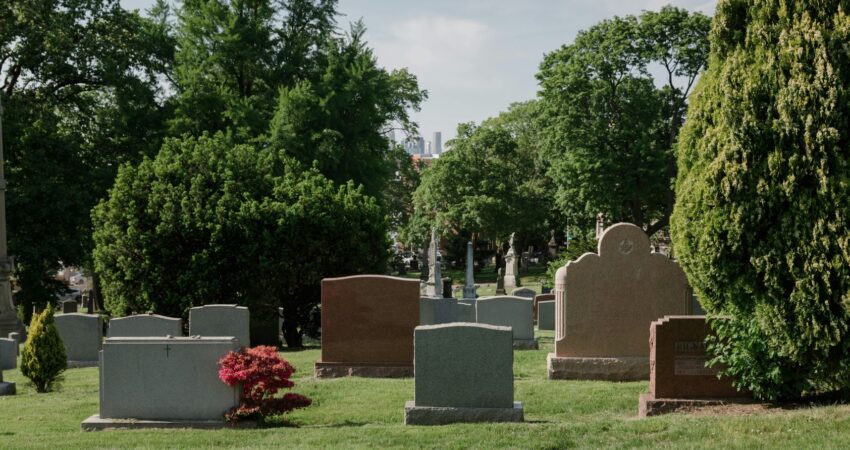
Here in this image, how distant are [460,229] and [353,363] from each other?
163 ft

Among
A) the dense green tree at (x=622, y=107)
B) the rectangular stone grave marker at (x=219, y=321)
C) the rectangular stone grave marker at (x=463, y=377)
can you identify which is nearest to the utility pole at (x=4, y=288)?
the rectangular stone grave marker at (x=219, y=321)

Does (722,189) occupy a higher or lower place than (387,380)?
higher

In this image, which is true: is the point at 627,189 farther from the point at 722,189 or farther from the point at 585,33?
the point at 722,189

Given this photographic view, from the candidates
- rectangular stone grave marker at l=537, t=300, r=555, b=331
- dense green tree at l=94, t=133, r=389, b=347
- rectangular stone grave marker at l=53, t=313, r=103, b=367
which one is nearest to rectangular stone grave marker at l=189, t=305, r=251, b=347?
rectangular stone grave marker at l=53, t=313, r=103, b=367

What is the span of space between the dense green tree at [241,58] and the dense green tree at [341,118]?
3.07ft

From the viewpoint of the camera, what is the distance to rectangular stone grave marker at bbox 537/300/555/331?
25.1 m

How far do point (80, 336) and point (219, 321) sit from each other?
3566mm

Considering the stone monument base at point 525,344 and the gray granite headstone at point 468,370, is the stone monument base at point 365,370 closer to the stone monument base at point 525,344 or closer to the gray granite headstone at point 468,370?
the gray granite headstone at point 468,370

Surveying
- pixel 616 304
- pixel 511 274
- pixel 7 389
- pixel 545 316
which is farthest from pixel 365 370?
pixel 511 274

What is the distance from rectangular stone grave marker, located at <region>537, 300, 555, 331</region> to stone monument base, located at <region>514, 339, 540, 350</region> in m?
5.75

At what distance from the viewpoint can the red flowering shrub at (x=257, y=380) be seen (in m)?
10.1

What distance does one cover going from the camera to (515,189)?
2352 inches

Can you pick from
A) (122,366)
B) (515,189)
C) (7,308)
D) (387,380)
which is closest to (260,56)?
(7,308)

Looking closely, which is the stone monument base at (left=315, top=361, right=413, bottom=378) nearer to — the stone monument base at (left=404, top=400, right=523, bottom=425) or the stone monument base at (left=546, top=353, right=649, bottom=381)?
the stone monument base at (left=546, top=353, right=649, bottom=381)
